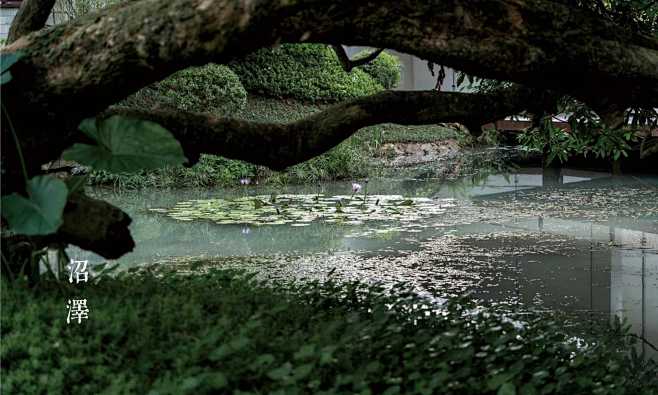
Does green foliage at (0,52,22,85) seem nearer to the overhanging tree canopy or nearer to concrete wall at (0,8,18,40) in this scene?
the overhanging tree canopy

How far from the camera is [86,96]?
127 inches

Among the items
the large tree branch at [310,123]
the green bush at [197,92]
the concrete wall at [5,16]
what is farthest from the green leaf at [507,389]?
the concrete wall at [5,16]

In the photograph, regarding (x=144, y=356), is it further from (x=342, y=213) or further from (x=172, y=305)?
(x=342, y=213)

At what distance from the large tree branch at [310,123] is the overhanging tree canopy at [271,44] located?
56 cm

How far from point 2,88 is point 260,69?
10936mm

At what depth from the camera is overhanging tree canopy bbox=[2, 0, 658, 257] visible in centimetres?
303

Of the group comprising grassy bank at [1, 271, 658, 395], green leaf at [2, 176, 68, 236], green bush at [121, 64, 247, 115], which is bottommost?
grassy bank at [1, 271, 658, 395]

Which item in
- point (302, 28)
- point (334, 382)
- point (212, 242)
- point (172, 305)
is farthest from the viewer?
point (212, 242)

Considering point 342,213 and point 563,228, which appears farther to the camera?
point 342,213

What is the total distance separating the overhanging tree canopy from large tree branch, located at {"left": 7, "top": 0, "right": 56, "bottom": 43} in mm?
624

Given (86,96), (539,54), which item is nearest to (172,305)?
(86,96)

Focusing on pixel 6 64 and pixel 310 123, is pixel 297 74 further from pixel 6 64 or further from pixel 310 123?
pixel 6 64

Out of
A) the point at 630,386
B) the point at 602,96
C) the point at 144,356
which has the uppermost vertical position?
the point at 602,96

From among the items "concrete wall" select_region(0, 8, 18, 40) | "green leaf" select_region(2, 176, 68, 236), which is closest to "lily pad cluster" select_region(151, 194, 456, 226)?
"green leaf" select_region(2, 176, 68, 236)
